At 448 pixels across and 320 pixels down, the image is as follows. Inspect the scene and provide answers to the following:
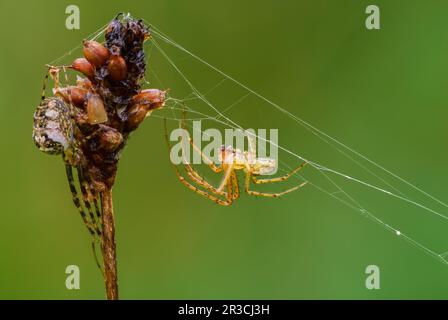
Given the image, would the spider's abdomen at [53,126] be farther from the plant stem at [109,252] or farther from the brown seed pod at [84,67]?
the plant stem at [109,252]

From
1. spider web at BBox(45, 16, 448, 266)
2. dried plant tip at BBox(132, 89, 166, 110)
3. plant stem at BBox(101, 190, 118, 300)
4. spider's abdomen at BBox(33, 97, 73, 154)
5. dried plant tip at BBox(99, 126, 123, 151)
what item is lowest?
plant stem at BBox(101, 190, 118, 300)

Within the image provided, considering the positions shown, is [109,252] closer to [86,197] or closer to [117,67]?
[86,197]

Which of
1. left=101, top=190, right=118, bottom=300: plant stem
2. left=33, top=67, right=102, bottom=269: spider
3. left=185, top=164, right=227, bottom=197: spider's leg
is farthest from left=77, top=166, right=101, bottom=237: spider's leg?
left=185, top=164, right=227, bottom=197: spider's leg

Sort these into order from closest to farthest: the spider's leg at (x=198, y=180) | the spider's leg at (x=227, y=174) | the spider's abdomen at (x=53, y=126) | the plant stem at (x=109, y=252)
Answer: the plant stem at (x=109, y=252)
the spider's abdomen at (x=53, y=126)
the spider's leg at (x=227, y=174)
the spider's leg at (x=198, y=180)

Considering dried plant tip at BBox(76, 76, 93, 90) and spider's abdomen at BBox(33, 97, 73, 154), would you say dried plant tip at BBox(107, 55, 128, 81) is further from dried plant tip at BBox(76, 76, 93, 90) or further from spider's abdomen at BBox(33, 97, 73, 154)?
spider's abdomen at BBox(33, 97, 73, 154)

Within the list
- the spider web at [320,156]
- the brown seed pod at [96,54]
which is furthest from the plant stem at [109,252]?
the spider web at [320,156]


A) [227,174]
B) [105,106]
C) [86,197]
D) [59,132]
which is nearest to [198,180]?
[227,174]
